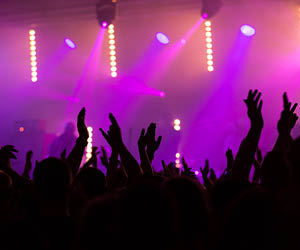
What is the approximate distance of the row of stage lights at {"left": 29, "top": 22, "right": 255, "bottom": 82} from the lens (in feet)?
27.8

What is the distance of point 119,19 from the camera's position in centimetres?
887

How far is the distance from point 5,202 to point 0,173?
6.0 inches

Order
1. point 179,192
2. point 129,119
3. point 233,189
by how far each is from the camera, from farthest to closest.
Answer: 1. point 129,119
2. point 233,189
3. point 179,192

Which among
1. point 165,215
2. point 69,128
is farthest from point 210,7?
point 165,215

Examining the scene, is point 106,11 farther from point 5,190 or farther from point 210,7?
point 5,190

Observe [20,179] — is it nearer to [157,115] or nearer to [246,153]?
[246,153]

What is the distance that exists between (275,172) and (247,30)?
7155 mm

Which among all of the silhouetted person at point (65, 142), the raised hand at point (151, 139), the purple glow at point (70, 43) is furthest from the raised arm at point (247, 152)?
the purple glow at point (70, 43)

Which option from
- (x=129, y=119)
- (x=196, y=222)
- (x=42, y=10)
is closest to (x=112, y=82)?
(x=129, y=119)

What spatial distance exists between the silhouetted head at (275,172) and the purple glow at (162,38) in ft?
23.9

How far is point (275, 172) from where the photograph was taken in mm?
1691

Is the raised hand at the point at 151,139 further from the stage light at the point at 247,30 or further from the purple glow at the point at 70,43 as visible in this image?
the purple glow at the point at 70,43

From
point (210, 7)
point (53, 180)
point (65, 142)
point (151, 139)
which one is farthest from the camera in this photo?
point (65, 142)

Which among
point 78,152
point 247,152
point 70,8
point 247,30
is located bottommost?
point 247,152
